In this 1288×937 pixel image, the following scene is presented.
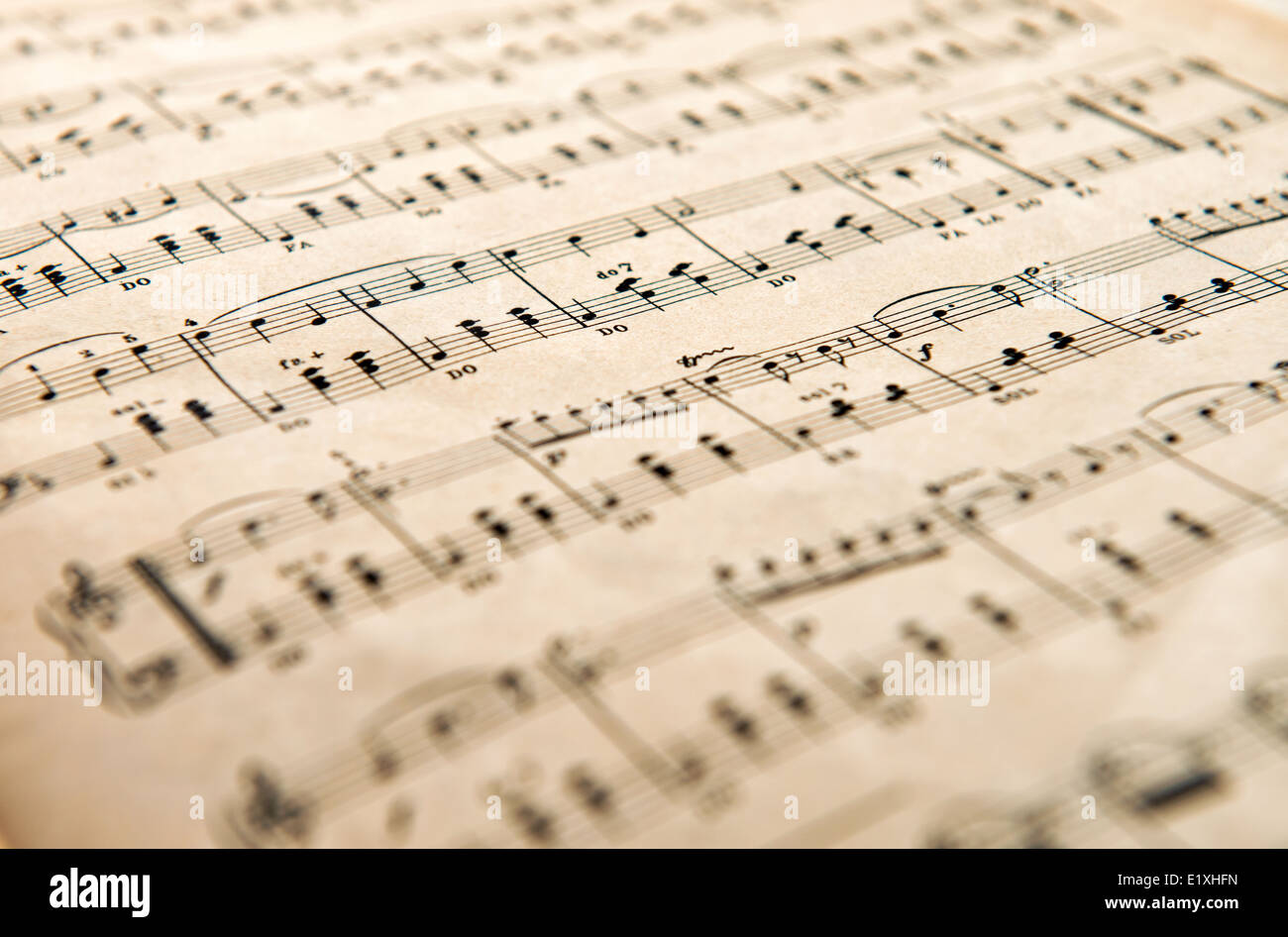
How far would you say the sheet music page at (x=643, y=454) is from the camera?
1.01 metres

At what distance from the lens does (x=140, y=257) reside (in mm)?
1697

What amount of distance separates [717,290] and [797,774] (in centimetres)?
82

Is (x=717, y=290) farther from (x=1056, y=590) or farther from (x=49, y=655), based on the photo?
(x=49, y=655)

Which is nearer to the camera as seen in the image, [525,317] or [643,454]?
[643,454]

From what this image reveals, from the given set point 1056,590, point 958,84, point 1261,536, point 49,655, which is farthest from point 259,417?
point 958,84

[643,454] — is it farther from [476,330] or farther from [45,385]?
[45,385]

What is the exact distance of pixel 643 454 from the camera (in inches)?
52.6

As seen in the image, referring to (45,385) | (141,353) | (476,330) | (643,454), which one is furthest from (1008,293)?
(45,385)

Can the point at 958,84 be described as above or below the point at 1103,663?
above

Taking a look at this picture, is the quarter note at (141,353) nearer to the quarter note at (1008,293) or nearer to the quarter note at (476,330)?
the quarter note at (476,330)

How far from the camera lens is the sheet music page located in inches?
39.8

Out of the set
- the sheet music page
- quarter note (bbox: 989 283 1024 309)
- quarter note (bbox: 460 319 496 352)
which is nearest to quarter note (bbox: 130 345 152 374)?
the sheet music page

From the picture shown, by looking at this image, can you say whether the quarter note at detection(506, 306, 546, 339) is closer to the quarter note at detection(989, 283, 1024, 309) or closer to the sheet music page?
the sheet music page

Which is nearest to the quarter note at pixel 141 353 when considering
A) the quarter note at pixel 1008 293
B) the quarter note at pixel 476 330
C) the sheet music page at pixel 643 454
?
the sheet music page at pixel 643 454
